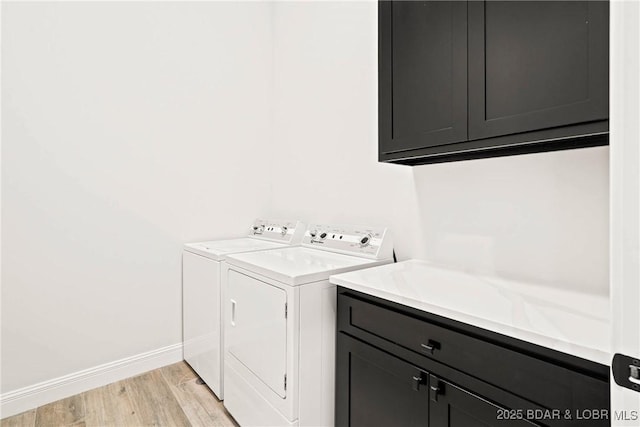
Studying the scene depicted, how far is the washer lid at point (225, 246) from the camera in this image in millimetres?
2037

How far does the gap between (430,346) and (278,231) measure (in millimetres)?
1597

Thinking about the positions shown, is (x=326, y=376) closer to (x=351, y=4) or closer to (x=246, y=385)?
(x=246, y=385)

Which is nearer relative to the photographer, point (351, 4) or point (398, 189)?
point (398, 189)

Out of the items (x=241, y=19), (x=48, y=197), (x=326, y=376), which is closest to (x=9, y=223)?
(x=48, y=197)

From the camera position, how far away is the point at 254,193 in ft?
9.36

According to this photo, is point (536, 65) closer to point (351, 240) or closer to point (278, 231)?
point (351, 240)

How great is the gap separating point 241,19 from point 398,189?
1.91 metres

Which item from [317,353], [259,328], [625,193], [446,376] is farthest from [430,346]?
[259,328]

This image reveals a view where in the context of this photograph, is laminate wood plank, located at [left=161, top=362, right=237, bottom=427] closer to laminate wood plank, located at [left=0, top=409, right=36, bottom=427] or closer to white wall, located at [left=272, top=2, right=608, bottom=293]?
laminate wood plank, located at [left=0, top=409, right=36, bottom=427]

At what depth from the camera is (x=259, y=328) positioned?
1.61m

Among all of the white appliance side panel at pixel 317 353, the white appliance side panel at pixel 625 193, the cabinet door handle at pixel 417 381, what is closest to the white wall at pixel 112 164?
the white appliance side panel at pixel 317 353

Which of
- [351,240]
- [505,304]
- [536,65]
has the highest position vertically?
[536,65]

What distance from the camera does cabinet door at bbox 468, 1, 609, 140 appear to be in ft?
3.12

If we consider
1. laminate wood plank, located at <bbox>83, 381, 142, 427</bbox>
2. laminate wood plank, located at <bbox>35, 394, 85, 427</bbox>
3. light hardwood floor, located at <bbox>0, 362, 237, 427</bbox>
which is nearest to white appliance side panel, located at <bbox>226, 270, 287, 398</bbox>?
light hardwood floor, located at <bbox>0, 362, 237, 427</bbox>
